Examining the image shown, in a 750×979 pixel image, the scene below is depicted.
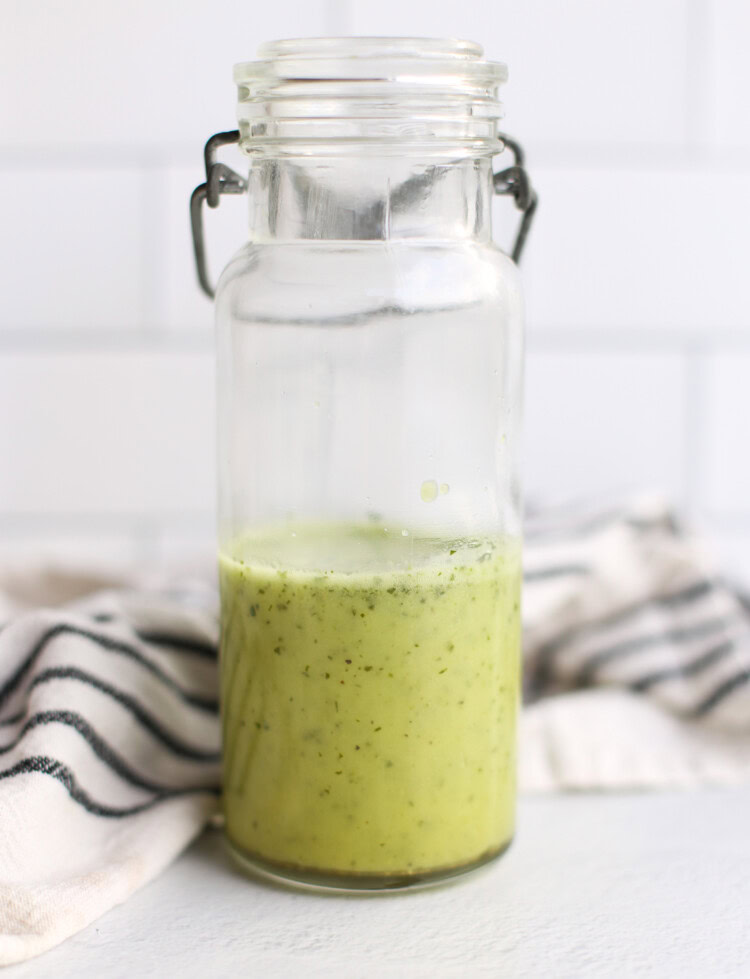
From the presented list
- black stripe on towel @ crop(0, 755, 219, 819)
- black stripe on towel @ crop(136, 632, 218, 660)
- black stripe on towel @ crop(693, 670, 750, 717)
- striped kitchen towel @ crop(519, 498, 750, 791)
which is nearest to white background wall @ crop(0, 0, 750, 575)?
striped kitchen towel @ crop(519, 498, 750, 791)

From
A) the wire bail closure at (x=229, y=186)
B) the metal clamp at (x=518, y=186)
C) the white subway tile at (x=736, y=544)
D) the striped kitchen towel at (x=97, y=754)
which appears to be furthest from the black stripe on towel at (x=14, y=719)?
the white subway tile at (x=736, y=544)

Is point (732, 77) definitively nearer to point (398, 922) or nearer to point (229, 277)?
point (229, 277)

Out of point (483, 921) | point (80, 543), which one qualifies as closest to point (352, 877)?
point (483, 921)

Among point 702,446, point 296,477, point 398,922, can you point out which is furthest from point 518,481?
point 702,446

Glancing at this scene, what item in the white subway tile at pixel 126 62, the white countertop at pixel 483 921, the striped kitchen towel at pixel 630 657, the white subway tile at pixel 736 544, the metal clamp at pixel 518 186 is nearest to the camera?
the white countertop at pixel 483 921

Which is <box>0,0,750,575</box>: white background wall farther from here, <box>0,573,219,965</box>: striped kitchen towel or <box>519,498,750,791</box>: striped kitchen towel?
<box>0,573,219,965</box>: striped kitchen towel

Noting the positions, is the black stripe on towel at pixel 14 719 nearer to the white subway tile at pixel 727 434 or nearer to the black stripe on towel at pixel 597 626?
the black stripe on towel at pixel 597 626
